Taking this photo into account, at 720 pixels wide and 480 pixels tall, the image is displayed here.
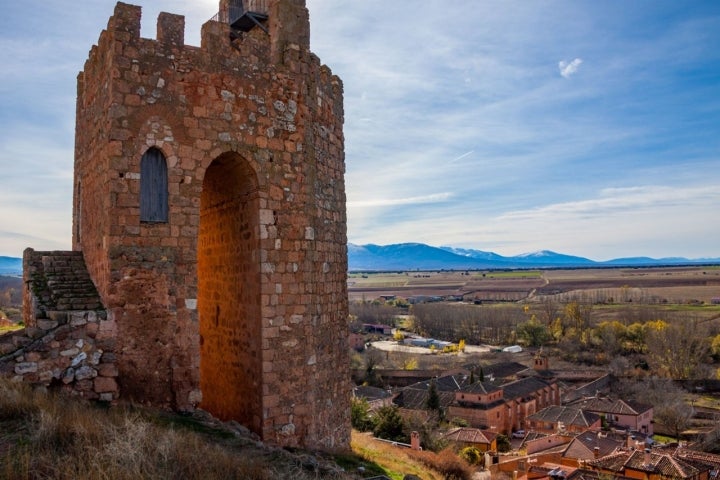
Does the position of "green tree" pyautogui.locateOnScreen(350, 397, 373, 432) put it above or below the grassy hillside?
below

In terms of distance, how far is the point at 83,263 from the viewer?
893cm

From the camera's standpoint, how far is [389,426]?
1055 inches

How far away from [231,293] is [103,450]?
4341 mm

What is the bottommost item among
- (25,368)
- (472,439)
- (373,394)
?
(472,439)

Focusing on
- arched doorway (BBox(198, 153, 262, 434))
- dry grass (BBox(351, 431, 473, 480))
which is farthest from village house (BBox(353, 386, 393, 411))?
arched doorway (BBox(198, 153, 262, 434))

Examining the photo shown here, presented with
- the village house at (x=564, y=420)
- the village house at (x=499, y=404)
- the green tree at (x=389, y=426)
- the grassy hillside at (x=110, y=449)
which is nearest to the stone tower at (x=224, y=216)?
the grassy hillside at (x=110, y=449)

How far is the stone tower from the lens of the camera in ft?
23.9

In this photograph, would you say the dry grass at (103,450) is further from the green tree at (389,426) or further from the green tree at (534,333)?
the green tree at (534,333)

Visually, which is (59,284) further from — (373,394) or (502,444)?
(373,394)

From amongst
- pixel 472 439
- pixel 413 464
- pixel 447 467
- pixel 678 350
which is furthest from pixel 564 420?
pixel 413 464

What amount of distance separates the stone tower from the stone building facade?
2 centimetres

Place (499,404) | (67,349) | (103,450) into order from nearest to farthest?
1. (103,450)
2. (67,349)
3. (499,404)

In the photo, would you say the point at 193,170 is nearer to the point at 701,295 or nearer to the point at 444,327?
the point at 444,327

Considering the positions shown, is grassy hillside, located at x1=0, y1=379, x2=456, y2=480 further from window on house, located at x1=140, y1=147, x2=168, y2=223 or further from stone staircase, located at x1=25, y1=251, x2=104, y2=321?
window on house, located at x1=140, y1=147, x2=168, y2=223
